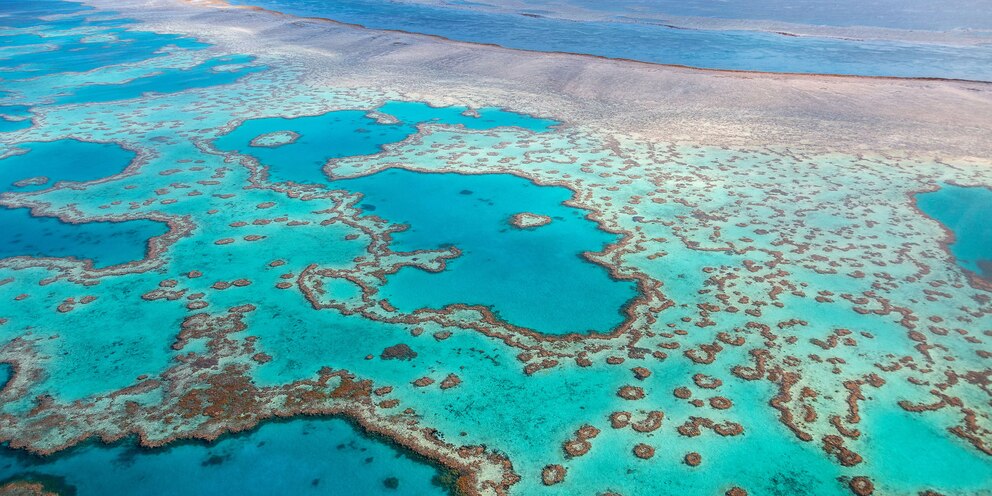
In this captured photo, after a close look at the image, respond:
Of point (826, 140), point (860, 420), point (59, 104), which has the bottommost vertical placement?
point (59, 104)

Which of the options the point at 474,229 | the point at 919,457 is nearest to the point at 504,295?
the point at 474,229

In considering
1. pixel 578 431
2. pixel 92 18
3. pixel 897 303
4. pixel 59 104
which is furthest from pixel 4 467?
pixel 92 18

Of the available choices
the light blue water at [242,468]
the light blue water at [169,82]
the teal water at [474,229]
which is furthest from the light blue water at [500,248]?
the light blue water at [169,82]

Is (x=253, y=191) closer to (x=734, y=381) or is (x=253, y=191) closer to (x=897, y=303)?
(x=734, y=381)

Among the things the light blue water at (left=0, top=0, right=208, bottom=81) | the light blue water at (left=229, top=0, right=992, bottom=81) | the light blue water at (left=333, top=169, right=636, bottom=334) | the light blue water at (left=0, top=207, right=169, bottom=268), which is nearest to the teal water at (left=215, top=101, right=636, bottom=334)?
the light blue water at (left=333, top=169, right=636, bottom=334)

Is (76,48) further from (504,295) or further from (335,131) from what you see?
(504,295)

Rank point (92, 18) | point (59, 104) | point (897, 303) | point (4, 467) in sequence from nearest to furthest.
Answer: point (4, 467)
point (897, 303)
point (59, 104)
point (92, 18)
